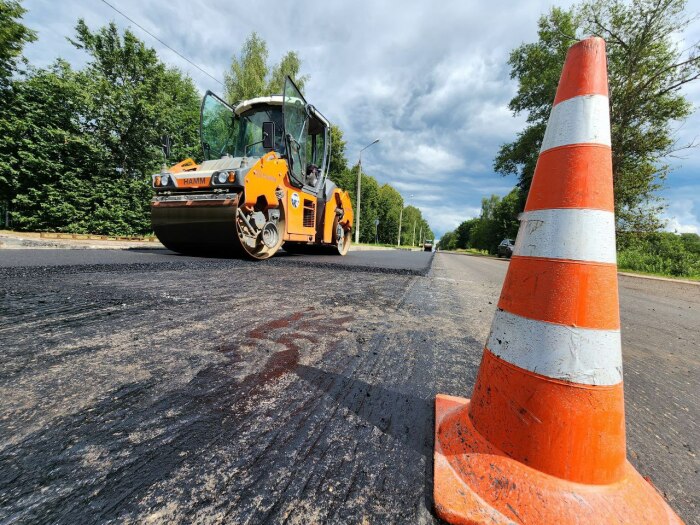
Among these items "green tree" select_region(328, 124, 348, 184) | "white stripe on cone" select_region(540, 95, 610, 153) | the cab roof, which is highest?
"green tree" select_region(328, 124, 348, 184)

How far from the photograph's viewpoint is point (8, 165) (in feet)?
42.1

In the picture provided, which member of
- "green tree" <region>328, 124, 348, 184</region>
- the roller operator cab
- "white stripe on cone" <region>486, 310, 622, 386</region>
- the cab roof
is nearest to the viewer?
"white stripe on cone" <region>486, 310, 622, 386</region>

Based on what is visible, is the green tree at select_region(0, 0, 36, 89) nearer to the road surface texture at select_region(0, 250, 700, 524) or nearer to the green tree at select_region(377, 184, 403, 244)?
the road surface texture at select_region(0, 250, 700, 524)

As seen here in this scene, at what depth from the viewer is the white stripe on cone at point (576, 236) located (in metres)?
0.81

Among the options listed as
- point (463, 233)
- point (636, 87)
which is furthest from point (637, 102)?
point (463, 233)

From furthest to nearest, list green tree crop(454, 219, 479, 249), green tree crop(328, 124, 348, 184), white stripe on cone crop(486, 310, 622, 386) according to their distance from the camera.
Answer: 1. green tree crop(454, 219, 479, 249)
2. green tree crop(328, 124, 348, 184)
3. white stripe on cone crop(486, 310, 622, 386)

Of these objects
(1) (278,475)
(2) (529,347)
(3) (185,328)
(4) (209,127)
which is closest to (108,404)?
(1) (278,475)

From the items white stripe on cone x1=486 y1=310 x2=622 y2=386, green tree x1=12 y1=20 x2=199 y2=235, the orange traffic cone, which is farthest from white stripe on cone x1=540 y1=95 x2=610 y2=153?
green tree x1=12 y1=20 x2=199 y2=235

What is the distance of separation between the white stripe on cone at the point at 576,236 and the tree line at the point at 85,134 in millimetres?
15348

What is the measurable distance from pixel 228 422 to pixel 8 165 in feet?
62.7

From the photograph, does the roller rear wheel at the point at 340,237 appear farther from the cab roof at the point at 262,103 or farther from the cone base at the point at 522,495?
the cone base at the point at 522,495

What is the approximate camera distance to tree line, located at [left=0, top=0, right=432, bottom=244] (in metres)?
13.1

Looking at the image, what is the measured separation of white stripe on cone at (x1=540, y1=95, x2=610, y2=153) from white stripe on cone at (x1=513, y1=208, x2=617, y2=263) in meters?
0.22

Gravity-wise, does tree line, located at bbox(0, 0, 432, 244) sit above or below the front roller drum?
above
